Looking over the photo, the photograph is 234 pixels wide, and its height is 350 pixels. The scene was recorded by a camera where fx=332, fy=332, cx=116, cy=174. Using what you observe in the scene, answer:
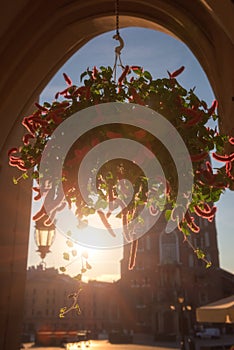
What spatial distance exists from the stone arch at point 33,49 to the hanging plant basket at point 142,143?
133 centimetres

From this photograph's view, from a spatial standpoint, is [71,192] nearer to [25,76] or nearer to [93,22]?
[25,76]

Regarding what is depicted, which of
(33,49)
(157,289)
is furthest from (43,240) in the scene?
(157,289)

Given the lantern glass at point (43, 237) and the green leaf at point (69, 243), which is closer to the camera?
the green leaf at point (69, 243)

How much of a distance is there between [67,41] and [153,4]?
1057 millimetres

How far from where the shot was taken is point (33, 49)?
359cm

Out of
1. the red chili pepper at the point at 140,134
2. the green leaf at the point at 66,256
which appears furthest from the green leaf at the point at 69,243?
the red chili pepper at the point at 140,134

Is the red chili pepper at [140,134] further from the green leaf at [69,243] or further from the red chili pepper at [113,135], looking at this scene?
the green leaf at [69,243]

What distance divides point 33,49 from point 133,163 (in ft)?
8.18

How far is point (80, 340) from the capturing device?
2580 centimetres

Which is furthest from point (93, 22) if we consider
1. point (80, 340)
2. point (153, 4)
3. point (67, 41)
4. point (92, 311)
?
point (92, 311)

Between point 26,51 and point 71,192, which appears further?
point 26,51

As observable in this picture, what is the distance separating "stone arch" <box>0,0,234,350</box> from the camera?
10.5 feet

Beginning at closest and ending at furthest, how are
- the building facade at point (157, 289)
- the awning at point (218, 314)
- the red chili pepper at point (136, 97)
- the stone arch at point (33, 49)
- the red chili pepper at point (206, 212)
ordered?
the red chili pepper at point (206, 212) < the red chili pepper at point (136, 97) < the stone arch at point (33, 49) < the awning at point (218, 314) < the building facade at point (157, 289)

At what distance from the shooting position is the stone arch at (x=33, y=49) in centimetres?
321
